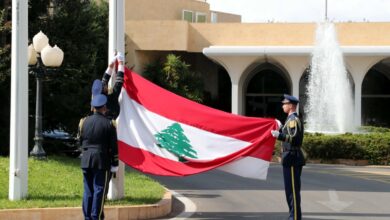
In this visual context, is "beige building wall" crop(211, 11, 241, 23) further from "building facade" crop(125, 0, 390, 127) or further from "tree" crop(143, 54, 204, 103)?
"tree" crop(143, 54, 204, 103)

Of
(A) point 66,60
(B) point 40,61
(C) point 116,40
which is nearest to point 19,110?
(C) point 116,40

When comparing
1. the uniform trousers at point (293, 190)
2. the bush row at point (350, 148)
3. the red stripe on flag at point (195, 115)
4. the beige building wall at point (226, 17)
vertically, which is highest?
the beige building wall at point (226, 17)

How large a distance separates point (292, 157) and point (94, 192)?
9.38ft

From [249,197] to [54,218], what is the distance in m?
5.24

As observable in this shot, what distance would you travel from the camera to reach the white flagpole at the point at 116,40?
35.1 ft

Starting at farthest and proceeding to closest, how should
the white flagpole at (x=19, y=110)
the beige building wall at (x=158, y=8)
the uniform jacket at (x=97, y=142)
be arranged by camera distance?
the beige building wall at (x=158, y=8) < the white flagpole at (x=19, y=110) < the uniform jacket at (x=97, y=142)

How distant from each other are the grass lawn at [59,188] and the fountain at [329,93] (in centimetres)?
1650

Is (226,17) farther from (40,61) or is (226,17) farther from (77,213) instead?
(77,213)

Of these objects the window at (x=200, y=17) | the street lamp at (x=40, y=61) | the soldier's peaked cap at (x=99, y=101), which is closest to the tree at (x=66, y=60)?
the street lamp at (x=40, y=61)

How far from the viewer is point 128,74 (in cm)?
1034

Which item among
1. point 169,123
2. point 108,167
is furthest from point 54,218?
point 169,123

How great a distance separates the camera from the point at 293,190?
891 centimetres

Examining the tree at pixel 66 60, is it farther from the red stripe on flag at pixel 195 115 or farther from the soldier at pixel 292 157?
the soldier at pixel 292 157

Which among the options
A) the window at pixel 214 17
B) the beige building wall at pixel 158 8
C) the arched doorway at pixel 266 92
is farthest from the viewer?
the window at pixel 214 17
